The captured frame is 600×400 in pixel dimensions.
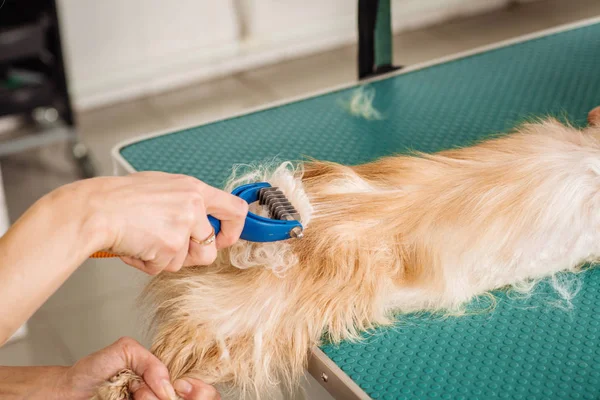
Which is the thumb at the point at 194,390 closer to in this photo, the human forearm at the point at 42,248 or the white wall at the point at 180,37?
the human forearm at the point at 42,248

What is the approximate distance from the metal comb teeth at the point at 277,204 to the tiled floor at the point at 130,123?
0.35 metres

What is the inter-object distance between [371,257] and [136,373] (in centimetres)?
33

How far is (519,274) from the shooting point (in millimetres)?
1005

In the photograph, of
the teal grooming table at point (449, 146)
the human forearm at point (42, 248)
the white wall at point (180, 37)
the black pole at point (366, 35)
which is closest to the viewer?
the human forearm at point (42, 248)

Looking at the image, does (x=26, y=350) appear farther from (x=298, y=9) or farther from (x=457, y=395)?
(x=298, y=9)

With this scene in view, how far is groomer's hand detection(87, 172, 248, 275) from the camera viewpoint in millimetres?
803

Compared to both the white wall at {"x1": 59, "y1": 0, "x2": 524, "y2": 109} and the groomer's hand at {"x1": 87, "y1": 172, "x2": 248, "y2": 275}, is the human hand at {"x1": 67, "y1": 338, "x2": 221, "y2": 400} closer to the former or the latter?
the groomer's hand at {"x1": 87, "y1": 172, "x2": 248, "y2": 275}

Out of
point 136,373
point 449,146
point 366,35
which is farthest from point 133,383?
point 366,35

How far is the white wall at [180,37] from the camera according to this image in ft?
9.48

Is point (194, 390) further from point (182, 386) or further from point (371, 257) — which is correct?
point (371, 257)

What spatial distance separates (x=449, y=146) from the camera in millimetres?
1409

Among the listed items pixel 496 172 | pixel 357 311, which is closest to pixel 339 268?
pixel 357 311

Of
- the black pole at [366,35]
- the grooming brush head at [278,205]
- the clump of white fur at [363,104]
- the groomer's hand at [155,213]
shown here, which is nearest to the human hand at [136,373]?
the groomer's hand at [155,213]

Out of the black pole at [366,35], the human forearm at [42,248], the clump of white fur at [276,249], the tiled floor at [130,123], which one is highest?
the black pole at [366,35]
